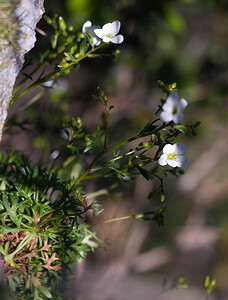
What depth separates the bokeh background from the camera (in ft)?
5.05

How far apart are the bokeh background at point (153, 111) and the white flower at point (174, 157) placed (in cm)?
75

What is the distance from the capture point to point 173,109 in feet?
1.79

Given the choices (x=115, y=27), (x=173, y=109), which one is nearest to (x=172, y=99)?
(x=173, y=109)

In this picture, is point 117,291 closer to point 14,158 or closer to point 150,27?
point 14,158

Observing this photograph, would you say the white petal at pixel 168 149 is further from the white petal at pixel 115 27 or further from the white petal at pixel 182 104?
the white petal at pixel 115 27

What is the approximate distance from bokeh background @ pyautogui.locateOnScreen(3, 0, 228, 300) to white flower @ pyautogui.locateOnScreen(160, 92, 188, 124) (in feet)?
2.76

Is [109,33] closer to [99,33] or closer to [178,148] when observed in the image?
[99,33]

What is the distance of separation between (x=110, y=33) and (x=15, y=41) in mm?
171

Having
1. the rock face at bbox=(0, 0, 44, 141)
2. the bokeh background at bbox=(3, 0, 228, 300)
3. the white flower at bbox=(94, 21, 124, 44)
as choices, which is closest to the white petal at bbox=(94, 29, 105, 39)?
the white flower at bbox=(94, 21, 124, 44)

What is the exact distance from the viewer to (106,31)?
25.7 inches

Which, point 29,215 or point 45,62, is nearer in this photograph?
point 29,215

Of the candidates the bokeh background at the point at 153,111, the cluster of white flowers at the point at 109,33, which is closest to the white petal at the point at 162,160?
the cluster of white flowers at the point at 109,33

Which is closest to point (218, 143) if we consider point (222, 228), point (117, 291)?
point (222, 228)

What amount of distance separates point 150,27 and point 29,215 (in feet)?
3.83
